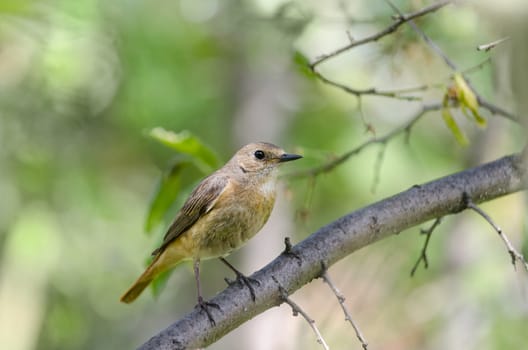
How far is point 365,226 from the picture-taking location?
10.7 ft

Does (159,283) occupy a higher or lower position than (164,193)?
lower

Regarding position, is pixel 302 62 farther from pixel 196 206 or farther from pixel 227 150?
pixel 227 150

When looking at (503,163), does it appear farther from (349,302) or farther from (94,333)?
(94,333)

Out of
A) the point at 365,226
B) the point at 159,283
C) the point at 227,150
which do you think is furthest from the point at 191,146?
the point at 227,150

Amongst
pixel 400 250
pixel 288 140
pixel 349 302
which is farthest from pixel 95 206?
pixel 400 250

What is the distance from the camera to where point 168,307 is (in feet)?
29.3

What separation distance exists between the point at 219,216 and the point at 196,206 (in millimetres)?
154

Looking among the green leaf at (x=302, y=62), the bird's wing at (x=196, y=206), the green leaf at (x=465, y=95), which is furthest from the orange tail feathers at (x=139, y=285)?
the green leaf at (x=465, y=95)

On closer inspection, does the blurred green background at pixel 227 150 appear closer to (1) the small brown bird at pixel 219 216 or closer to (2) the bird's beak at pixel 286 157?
(2) the bird's beak at pixel 286 157

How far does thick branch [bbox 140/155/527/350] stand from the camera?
10.3ft

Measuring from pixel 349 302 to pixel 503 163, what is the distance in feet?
8.33

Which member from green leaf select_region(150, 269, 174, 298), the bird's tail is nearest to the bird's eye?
the bird's tail

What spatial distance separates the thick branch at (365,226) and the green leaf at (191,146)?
812 millimetres

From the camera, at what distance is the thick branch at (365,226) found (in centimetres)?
315
